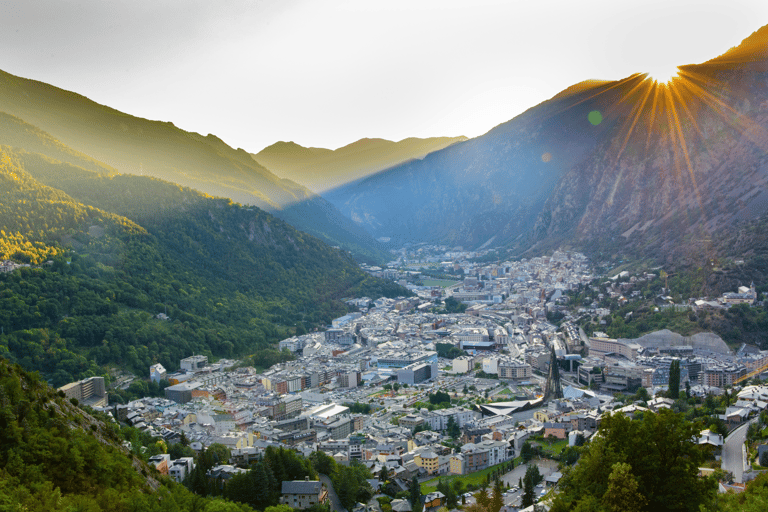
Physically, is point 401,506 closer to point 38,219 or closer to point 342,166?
point 38,219

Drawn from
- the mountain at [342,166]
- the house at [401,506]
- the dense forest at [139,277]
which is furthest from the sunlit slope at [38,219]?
the mountain at [342,166]

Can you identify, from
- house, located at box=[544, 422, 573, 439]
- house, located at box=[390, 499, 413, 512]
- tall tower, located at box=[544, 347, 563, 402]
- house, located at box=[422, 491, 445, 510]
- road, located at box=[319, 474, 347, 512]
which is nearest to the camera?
road, located at box=[319, 474, 347, 512]

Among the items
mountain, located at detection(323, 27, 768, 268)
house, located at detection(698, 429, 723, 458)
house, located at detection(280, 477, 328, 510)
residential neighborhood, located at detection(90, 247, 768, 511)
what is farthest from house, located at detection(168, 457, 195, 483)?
mountain, located at detection(323, 27, 768, 268)

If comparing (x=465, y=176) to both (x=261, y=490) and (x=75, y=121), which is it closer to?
(x=75, y=121)

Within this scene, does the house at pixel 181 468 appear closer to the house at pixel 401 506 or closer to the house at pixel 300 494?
Result: the house at pixel 300 494

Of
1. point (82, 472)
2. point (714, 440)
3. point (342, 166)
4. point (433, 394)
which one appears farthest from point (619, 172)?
point (342, 166)

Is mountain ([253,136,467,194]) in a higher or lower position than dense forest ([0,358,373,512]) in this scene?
higher

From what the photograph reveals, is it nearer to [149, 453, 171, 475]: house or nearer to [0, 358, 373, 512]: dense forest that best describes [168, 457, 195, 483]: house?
[149, 453, 171, 475]: house

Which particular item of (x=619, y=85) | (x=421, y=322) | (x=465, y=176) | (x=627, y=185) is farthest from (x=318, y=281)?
(x=465, y=176)
